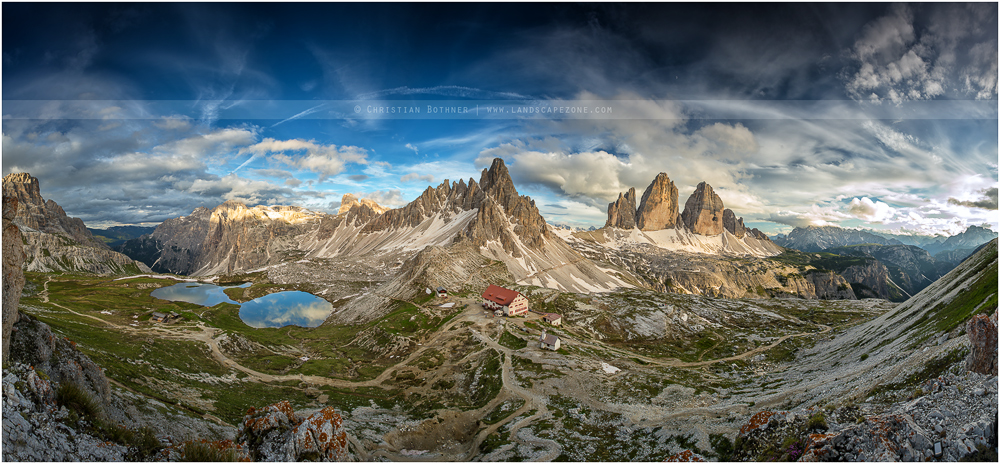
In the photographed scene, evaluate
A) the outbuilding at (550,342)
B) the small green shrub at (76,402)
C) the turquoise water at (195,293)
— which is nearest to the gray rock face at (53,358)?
the small green shrub at (76,402)

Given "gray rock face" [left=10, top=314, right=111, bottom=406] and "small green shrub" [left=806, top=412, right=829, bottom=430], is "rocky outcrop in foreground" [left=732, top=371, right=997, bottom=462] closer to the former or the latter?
"small green shrub" [left=806, top=412, right=829, bottom=430]

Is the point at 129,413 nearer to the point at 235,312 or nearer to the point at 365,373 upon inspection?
the point at 365,373

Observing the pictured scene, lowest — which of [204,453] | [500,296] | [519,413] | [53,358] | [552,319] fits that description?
[519,413]

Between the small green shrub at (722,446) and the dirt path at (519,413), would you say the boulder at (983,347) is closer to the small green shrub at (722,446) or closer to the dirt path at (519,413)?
the small green shrub at (722,446)

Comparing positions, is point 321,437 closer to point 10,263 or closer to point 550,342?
point 10,263

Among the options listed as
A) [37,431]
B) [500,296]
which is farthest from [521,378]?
[37,431]

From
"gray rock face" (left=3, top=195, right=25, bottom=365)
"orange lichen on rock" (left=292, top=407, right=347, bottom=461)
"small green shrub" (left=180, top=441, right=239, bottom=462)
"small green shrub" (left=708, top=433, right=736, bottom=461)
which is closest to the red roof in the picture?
"small green shrub" (left=708, top=433, right=736, bottom=461)
